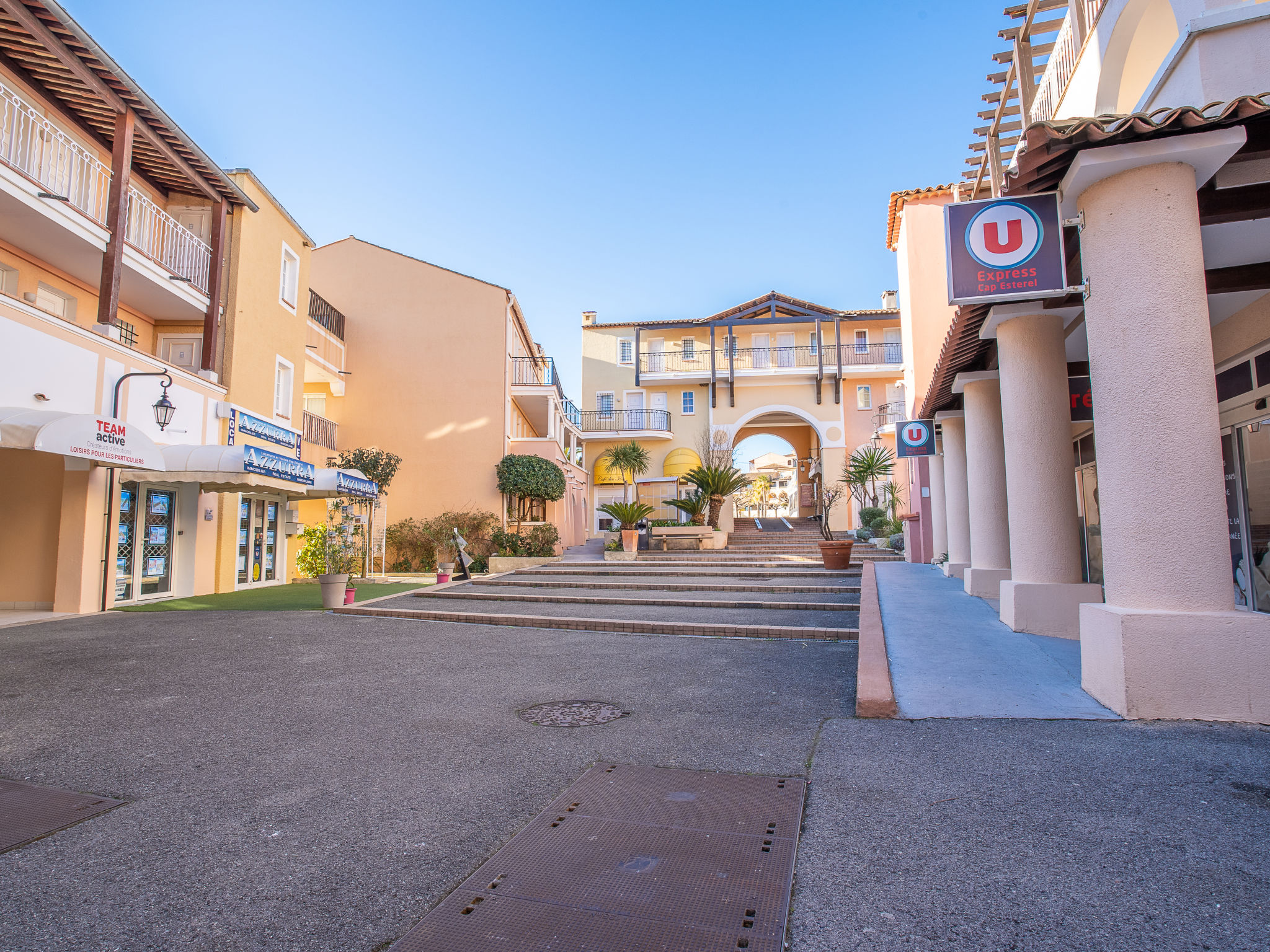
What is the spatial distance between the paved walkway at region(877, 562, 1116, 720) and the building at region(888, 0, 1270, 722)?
30 centimetres

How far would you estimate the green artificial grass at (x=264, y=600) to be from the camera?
38.8 ft

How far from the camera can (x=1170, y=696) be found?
14.1ft

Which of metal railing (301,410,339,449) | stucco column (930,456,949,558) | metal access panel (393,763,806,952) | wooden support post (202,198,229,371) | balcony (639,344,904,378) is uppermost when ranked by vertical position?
balcony (639,344,904,378)

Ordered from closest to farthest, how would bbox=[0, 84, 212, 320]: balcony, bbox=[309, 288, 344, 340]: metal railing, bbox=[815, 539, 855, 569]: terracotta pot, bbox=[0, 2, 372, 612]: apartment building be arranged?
bbox=[0, 2, 372, 612]: apartment building < bbox=[0, 84, 212, 320]: balcony < bbox=[815, 539, 855, 569]: terracotta pot < bbox=[309, 288, 344, 340]: metal railing

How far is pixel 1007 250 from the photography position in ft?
16.9

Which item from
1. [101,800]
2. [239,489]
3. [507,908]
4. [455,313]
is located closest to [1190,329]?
[507,908]

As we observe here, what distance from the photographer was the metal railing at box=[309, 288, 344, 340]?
21688 millimetres

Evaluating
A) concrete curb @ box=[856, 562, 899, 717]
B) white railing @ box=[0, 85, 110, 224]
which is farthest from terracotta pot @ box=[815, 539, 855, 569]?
white railing @ box=[0, 85, 110, 224]

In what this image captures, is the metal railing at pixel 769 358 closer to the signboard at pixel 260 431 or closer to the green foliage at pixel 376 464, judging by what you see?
the green foliage at pixel 376 464

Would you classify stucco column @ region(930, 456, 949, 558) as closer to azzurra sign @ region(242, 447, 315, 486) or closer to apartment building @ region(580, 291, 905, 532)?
azzurra sign @ region(242, 447, 315, 486)

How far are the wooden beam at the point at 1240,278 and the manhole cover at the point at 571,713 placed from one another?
5849mm

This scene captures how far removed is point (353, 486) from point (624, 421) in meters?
17.1

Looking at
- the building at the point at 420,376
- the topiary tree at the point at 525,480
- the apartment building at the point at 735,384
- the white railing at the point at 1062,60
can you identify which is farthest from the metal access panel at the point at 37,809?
the apartment building at the point at 735,384

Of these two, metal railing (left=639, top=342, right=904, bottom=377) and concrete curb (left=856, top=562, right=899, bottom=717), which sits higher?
metal railing (left=639, top=342, right=904, bottom=377)
